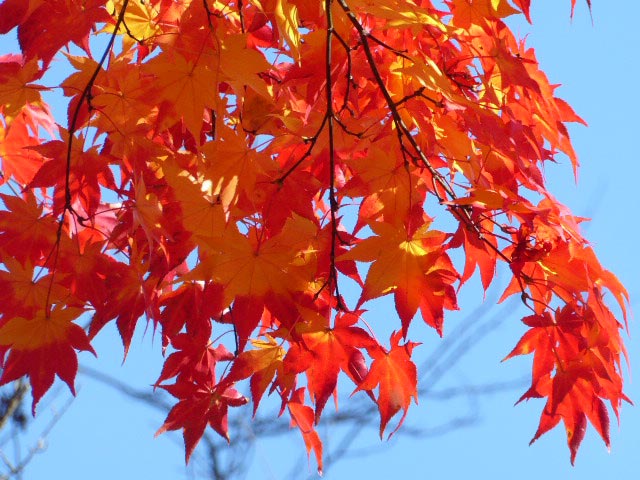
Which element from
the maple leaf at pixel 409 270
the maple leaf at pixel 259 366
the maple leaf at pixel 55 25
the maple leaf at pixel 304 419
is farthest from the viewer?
the maple leaf at pixel 304 419

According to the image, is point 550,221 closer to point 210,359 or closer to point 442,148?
point 442,148

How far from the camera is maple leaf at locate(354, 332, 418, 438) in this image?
4.59ft

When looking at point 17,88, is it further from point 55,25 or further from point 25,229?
point 25,229

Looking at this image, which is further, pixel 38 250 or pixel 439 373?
pixel 439 373

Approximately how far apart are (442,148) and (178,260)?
43 centimetres

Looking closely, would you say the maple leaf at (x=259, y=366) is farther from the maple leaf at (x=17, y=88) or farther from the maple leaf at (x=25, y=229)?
the maple leaf at (x=17, y=88)

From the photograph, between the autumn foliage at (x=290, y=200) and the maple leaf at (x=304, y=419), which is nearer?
the autumn foliage at (x=290, y=200)

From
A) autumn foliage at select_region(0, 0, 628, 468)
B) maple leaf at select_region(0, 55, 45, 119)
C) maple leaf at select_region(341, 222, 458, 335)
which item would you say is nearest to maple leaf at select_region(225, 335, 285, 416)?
autumn foliage at select_region(0, 0, 628, 468)

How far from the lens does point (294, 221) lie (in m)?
1.29

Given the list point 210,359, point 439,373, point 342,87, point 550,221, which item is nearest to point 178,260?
point 210,359

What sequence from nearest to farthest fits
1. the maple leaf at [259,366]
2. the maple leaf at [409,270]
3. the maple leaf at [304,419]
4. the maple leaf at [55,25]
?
the maple leaf at [409,270], the maple leaf at [55,25], the maple leaf at [259,366], the maple leaf at [304,419]

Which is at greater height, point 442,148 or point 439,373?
point 439,373

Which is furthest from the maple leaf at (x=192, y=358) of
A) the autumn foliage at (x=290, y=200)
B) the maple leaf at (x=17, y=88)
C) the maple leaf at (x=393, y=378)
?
the maple leaf at (x=17, y=88)

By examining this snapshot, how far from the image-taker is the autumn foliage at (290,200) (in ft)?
4.07
